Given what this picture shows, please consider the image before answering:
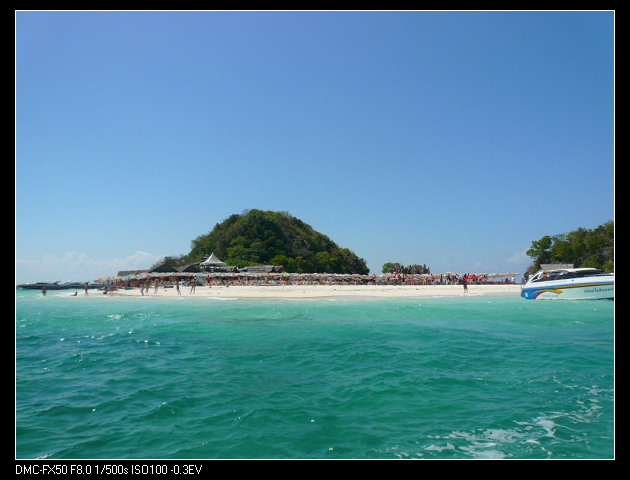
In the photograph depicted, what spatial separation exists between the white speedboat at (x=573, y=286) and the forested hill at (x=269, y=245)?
44.6m

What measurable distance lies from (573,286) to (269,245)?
5514cm

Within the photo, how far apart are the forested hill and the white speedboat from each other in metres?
44.6

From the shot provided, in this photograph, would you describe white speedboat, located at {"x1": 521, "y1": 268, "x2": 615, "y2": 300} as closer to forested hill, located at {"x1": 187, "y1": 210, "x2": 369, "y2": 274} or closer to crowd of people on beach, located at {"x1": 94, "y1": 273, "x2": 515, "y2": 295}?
crowd of people on beach, located at {"x1": 94, "y1": 273, "x2": 515, "y2": 295}

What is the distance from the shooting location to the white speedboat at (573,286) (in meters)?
27.2

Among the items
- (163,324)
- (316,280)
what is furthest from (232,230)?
(163,324)

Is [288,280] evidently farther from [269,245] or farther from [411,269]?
[411,269]

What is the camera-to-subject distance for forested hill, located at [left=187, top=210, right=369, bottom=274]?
2781 inches
